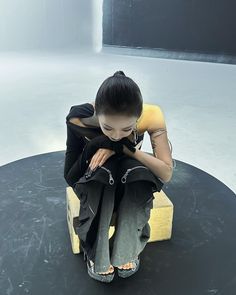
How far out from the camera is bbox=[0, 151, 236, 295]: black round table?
1.28 metres

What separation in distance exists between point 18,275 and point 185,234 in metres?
0.69

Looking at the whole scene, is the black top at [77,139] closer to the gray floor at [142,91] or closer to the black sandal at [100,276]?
the black sandal at [100,276]

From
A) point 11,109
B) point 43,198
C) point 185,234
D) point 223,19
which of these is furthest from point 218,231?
point 223,19

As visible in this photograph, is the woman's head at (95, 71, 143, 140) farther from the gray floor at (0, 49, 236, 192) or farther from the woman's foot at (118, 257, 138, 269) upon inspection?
the gray floor at (0, 49, 236, 192)

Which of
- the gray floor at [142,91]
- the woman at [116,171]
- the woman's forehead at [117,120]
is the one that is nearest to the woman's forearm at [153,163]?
the woman at [116,171]

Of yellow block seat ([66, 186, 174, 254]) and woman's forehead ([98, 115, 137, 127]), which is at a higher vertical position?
woman's forehead ([98, 115, 137, 127])

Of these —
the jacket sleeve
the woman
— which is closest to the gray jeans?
the woman

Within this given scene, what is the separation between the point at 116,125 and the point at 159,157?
227mm

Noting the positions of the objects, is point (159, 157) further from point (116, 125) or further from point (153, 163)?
point (116, 125)

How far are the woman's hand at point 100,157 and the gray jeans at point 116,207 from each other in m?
0.02

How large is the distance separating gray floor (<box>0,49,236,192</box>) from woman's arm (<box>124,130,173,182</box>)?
127cm

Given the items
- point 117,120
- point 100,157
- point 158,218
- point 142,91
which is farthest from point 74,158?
point 142,91

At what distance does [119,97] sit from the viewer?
111 centimetres

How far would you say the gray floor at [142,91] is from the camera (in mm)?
3008
